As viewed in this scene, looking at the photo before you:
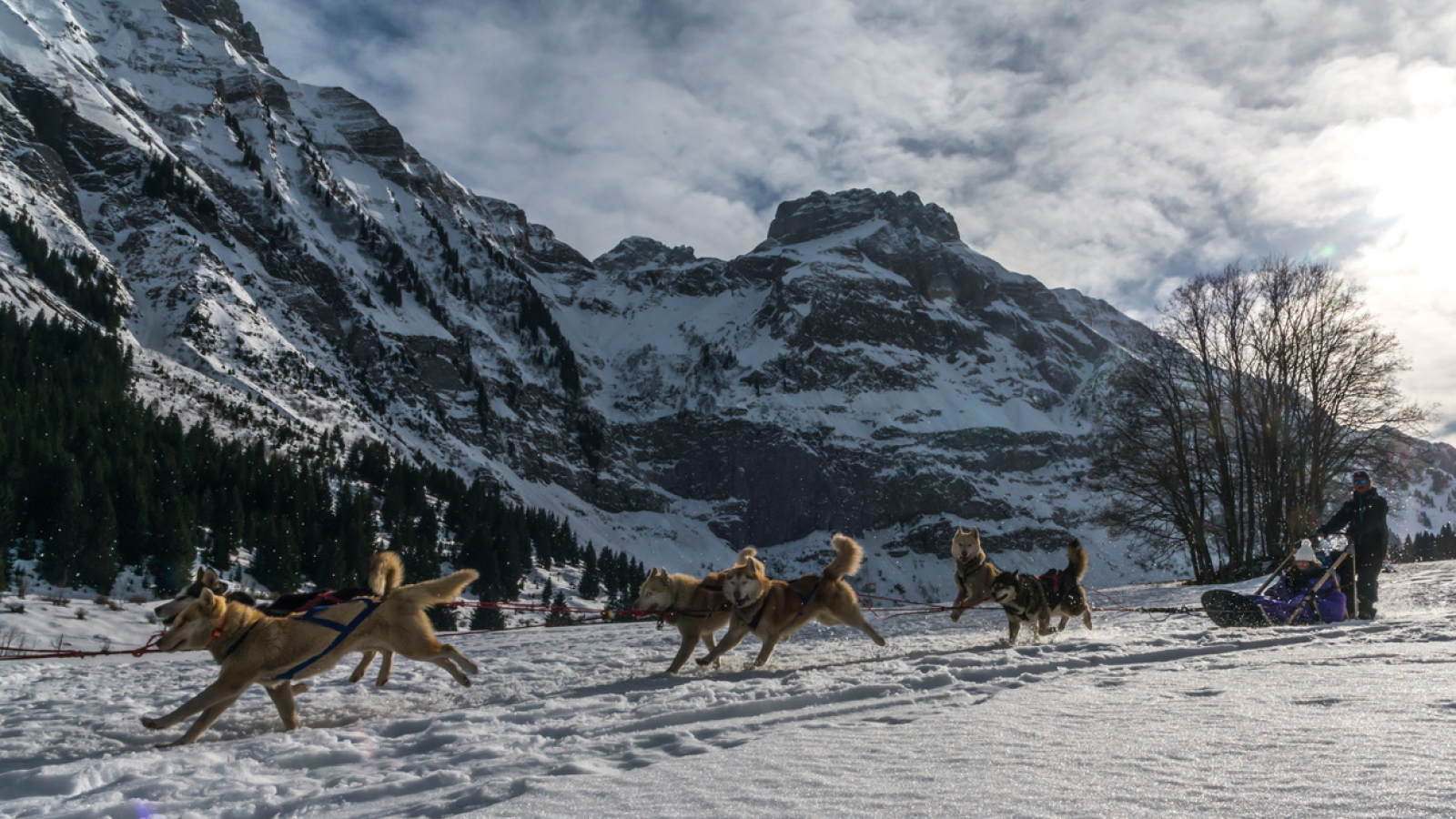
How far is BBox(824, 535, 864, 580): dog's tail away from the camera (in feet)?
29.3

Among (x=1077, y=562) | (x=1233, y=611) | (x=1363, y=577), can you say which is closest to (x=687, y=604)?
(x=1077, y=562)

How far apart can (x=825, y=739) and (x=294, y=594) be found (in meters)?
4.43

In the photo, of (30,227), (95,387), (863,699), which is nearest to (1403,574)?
(863,699)

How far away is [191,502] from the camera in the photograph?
2029 inches

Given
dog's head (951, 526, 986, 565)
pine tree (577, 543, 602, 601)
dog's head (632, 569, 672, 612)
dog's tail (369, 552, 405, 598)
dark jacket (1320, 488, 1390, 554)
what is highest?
dark jacket (1320, 488, 1390, 554)

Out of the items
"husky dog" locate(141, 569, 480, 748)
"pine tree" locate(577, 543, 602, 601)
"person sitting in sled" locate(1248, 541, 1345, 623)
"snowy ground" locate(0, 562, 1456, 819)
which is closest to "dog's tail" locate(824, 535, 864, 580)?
"snowy ground" locate(0, 562, 1456, 819)

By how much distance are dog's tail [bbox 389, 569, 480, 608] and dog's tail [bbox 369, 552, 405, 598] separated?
5.0 inches

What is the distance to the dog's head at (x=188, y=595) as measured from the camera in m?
5.33

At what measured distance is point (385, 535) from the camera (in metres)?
71.2

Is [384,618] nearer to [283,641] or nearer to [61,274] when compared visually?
[283,641]

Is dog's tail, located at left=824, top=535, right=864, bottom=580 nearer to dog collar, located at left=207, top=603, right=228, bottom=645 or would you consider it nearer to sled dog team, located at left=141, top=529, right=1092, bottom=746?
sled dog team, located at left=141, top=529, right=1092, bottom=746

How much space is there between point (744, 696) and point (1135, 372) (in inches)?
872

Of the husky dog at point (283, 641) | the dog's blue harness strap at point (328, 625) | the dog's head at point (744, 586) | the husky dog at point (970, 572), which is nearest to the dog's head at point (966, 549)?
the husky dog at point (970, 572)

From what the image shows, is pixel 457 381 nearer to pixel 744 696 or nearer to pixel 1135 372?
pixel 1135 372
